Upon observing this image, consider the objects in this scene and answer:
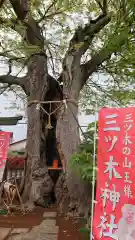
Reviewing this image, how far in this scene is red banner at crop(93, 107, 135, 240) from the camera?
2.78 meters

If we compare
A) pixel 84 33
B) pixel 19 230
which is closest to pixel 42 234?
pixel 19 230

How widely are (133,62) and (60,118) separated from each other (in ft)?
8.97

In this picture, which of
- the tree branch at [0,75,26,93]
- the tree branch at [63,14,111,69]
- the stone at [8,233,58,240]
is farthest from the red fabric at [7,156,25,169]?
the stone at [8,233,58,240]

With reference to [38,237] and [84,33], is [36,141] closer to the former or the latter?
[38,237]

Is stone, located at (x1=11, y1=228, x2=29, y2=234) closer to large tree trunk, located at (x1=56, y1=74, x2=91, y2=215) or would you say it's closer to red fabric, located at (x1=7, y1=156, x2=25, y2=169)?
large tree trunk, located at (x1=56, y1=74, x2=91, y2=215)

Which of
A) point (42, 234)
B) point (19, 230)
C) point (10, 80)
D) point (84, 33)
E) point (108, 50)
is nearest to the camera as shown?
point (42, 234)

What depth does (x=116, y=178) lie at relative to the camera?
9.78 ft

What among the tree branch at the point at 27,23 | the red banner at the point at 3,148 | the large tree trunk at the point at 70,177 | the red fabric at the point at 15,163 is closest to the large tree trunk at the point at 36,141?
the large tree trunk at the point at 70,177

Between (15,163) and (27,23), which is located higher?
(27,23)

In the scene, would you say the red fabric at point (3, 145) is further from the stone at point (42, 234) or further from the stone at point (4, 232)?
the stone at point (42, 234)

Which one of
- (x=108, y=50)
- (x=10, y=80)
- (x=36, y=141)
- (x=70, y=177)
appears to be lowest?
(x=70, y=177)

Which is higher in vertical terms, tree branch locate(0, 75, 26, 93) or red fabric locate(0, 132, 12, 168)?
tree branch locate(0, 75, 26, 93)

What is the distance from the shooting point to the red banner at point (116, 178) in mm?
2779

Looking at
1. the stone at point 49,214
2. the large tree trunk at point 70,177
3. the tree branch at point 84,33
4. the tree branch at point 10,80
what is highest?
the tree branch at point 84,33
